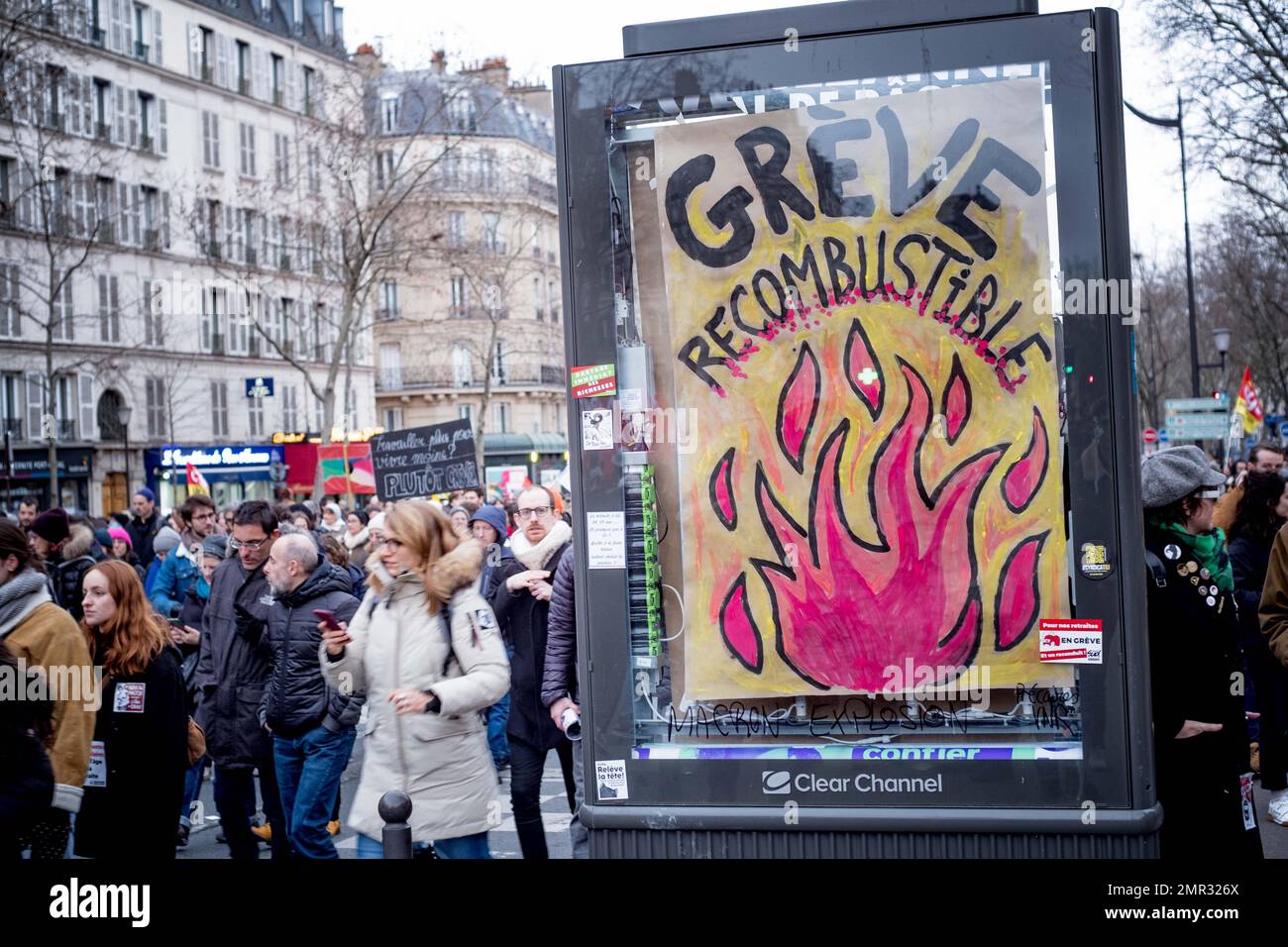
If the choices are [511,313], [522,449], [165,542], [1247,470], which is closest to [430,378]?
[522,449]

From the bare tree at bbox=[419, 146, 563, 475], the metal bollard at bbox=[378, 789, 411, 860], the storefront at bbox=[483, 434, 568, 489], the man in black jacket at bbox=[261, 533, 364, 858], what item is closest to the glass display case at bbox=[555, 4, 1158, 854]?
the metal bollard at bbox=[378, 789, 411, 860]

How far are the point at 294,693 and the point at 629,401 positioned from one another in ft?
10.4

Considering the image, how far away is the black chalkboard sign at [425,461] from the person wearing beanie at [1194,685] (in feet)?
30.9

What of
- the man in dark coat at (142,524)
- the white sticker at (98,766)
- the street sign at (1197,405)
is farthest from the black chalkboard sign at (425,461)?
the street sign at (1197,405)

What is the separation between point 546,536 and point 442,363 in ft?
205

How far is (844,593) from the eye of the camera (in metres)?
4.22

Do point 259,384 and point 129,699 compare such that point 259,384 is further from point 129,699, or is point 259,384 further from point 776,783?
point 776,783

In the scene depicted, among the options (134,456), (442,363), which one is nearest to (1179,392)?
(442,363)

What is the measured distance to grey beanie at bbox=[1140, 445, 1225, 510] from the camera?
16.4 ft

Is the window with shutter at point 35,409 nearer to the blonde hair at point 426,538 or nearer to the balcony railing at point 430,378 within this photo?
the balcony railing at point 430,378

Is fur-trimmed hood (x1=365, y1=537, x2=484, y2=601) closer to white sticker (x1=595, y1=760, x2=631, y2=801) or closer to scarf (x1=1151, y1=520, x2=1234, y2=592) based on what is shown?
white sticker (x1=595, y1=760, x2=631, y2=801)

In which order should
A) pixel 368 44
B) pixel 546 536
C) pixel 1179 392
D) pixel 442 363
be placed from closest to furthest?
pixel 546 536, pixel 368 44, pixel 442 363, pixel 1179 392

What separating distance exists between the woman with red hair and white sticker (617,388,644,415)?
8.84 ft
